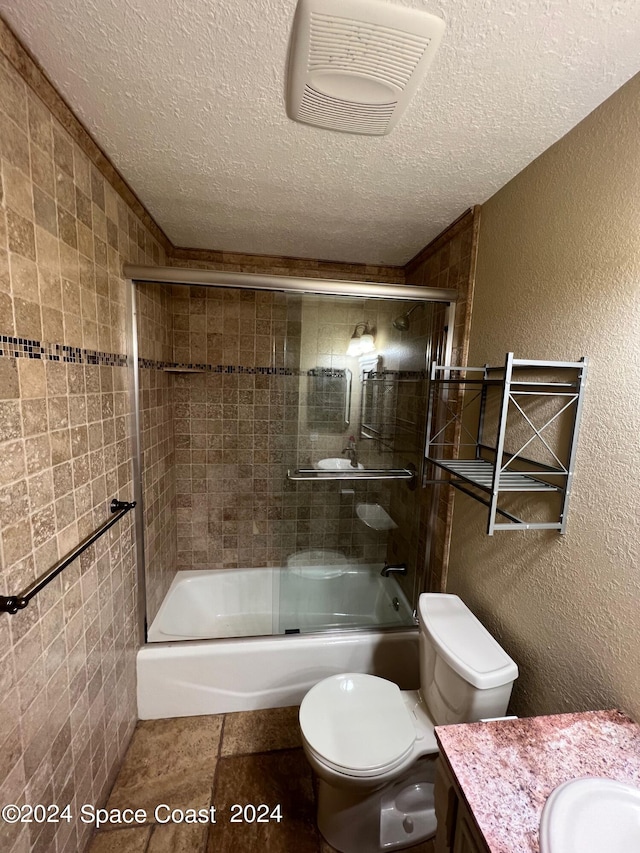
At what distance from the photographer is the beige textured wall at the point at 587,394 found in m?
0.85

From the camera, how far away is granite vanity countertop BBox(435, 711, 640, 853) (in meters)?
0.65

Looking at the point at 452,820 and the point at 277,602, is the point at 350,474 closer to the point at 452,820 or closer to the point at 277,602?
the point at 277,602

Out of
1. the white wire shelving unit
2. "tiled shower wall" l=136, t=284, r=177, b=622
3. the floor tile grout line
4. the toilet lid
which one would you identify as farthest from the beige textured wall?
"tiled shower wall" l=136, t=284, r=177, b=622

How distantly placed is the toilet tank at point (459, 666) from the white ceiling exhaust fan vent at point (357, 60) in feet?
5.31

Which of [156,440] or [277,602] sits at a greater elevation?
[156,440]

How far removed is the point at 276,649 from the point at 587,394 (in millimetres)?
1672

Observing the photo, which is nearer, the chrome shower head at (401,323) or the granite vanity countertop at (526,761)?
the granite vanity countertop at (526,761)

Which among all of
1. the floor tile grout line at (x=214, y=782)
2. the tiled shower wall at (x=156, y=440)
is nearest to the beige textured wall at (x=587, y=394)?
the floor tile grout line at (x=214, y=782)

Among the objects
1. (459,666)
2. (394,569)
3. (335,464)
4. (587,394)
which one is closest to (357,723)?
(459,666)

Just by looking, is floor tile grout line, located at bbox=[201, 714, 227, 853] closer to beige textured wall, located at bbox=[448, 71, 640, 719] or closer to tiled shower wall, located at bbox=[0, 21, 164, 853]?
tiled shower wall, located at bbox=[0, 21, 164, 853]

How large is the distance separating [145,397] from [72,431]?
2.11 ft

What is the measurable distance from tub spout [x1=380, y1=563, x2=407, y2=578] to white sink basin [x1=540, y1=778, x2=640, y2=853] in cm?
131

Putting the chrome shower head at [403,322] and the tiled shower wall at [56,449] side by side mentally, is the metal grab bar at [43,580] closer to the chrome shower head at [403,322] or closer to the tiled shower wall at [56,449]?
the tiled shower wall at [56,449]

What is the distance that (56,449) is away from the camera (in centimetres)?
98
